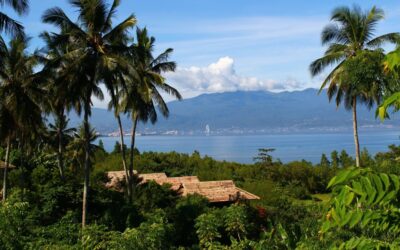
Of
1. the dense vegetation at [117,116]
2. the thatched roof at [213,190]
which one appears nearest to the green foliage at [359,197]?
the dense vegetation at [117,116]

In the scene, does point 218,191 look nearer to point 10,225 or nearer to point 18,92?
point 18,92

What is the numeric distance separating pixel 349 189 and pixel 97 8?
810 inches

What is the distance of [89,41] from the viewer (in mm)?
21016

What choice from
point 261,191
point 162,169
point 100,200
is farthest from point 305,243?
point 162,169

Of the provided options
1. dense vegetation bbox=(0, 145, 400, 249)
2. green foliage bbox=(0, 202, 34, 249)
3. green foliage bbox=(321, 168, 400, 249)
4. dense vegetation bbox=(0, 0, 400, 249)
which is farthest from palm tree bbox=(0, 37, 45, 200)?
green foliage bbox=(321, 168, 400, 249)

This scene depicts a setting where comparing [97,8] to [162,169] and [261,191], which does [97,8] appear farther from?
[162,169]

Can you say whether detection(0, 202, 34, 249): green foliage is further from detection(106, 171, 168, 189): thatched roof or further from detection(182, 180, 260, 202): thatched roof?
detection(106, 171, 168, 189): thatched roof

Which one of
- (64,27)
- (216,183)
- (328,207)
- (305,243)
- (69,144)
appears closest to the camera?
(328,207)

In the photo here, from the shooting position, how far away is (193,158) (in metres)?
59.2

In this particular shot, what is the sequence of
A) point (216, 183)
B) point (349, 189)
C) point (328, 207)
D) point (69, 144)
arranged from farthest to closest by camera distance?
point (69, 144), point (216, 183), point (328, 207), point (349, 189)

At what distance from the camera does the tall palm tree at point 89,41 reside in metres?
20.4

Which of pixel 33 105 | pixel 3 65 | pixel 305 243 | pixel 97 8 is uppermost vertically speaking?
pixel 97 8

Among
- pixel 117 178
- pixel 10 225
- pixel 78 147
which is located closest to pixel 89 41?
pixel 10 225

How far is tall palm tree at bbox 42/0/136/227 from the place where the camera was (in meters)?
20.4
